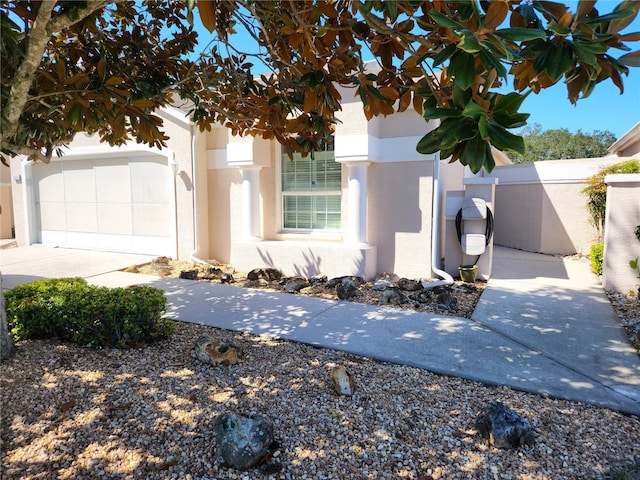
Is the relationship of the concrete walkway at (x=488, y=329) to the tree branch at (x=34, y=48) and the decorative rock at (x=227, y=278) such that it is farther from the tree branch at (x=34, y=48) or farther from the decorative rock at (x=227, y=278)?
the tree branch at (x=34, y=48)

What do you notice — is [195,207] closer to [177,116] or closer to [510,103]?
[177,116]

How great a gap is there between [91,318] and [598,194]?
11818 millimetres

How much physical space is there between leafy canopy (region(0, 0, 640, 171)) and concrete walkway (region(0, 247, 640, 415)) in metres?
2.41

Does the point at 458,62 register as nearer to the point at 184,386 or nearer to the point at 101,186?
the point at 184,386

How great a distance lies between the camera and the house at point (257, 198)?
7680 mm

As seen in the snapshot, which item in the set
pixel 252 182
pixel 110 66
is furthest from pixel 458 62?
pixel 252 182

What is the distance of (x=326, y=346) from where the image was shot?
4.48 m

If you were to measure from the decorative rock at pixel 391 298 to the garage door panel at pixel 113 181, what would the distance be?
→ 7768 millimetres

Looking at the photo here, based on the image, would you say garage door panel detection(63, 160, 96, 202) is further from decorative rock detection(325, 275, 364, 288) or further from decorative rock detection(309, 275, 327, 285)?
decorative rock detection(325, 275, 364, 288)

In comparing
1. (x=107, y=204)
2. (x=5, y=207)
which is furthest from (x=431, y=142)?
(x=5, y=207)

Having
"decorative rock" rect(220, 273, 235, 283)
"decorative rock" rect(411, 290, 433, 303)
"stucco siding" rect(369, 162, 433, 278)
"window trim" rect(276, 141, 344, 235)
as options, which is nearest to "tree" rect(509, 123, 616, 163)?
"stucco siding" rect(369, 162, 433, 278)

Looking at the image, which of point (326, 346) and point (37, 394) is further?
point (326, 346)

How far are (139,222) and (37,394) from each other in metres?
7.96

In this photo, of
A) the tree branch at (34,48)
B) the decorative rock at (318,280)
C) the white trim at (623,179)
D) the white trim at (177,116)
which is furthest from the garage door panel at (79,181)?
the white trim at (623,179)
